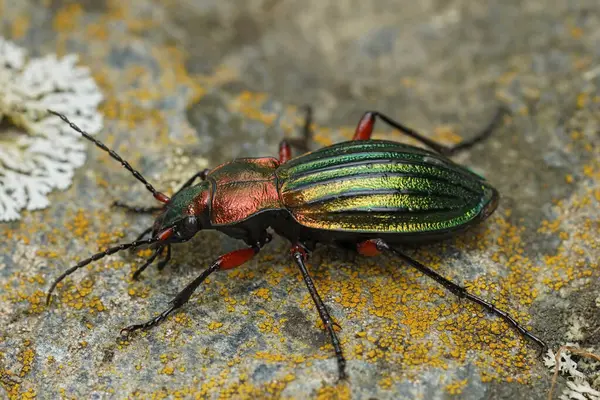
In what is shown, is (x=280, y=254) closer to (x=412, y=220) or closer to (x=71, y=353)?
(x=412, y=220)

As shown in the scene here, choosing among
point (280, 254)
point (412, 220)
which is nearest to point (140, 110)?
point (280, 254)

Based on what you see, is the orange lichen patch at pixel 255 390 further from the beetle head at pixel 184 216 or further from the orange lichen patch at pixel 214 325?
the beetle head at pixel 184 216

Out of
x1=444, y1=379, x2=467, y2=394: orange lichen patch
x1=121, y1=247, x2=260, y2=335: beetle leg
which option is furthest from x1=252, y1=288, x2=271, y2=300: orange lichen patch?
x1=444, y1=379, x2=467, y2=394: orange lichen patch

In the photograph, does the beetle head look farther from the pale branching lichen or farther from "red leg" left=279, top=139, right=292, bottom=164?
the pale branching lichen

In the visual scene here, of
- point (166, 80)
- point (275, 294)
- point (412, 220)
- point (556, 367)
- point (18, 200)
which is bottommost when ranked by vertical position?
point (556, 367)

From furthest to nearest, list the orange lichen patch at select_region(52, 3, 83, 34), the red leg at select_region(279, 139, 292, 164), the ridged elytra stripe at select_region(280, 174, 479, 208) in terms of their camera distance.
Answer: the orange lichen patch at select_region(52, 3, 83, 34), the red leg at select_region(279, 139, 292, 164), the ridged elytra stripe at select_region(280, 174, 479, 208)

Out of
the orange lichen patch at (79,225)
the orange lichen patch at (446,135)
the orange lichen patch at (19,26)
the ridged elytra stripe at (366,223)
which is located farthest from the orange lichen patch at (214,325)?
the orange lichen patch at (19,26)
